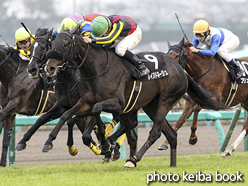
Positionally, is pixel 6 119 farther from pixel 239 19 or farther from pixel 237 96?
pixel 239 19

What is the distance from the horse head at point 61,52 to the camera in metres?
4.80

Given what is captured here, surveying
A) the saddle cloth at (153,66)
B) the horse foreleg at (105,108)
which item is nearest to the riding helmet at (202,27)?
the saddle cloth at (153,66)

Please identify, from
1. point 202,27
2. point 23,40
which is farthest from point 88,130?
point 202,27

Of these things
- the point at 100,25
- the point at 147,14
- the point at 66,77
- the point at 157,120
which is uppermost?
the point at 100,25

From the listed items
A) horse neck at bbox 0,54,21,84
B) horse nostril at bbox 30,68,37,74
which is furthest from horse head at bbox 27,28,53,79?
horse neck at bbox 0,54,21,84

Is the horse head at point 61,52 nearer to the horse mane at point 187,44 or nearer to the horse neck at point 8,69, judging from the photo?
the horse neck at point 8,69

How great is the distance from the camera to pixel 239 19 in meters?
19.4

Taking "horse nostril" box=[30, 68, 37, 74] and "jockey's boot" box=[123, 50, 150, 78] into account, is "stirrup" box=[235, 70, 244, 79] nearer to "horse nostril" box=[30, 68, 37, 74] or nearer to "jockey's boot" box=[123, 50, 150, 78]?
"jockey's boot" box=[123, 50, 150, 78]

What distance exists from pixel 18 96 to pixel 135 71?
1943 millimetres

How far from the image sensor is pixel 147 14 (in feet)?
58.7

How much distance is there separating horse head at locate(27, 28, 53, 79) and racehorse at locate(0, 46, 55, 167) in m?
1.21

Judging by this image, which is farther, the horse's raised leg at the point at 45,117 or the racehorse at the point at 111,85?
the horse's raised leg at the point at 45,117

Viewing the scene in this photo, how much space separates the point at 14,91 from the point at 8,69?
321 millimetres

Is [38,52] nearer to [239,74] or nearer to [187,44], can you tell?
[187,44]
